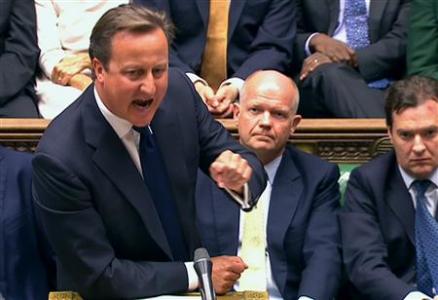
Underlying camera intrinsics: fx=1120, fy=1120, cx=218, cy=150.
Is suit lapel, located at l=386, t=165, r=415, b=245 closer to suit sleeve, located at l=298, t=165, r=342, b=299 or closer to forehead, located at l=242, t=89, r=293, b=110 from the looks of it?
suit sleeve, located at l=298, t=165, r=342, b=299

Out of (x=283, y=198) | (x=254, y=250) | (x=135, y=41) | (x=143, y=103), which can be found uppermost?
(x=135, y=41)

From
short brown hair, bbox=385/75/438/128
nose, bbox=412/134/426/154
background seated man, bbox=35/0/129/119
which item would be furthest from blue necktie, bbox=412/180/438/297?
background seated man, bbox=35/0/129/119

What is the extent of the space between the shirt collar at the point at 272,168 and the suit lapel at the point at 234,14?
27.6 inches

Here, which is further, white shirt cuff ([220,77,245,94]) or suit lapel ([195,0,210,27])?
suit lapel ([195,0,210,27])

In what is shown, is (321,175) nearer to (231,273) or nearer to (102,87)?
(231,273)

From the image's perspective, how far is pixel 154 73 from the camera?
6.97ft

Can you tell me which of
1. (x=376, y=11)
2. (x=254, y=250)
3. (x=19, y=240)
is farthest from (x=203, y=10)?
(x=19, y=240)

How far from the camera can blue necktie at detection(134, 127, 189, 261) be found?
89.8 inches

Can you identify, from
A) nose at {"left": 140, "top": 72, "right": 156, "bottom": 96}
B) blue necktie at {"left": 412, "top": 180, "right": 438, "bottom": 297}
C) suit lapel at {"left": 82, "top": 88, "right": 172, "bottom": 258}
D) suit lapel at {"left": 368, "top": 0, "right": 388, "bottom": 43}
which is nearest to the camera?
nose at {"left": 140, "top": 72, "right": 156, "bottom": 96}

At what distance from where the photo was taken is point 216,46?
141 inches

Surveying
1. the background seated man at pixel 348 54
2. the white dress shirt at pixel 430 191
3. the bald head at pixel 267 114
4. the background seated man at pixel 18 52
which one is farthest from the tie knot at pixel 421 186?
the background seated man at pixel 18 52

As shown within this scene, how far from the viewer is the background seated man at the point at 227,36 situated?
3.53m

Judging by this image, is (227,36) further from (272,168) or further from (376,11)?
(272,168)

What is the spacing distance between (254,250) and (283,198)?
160 mm
